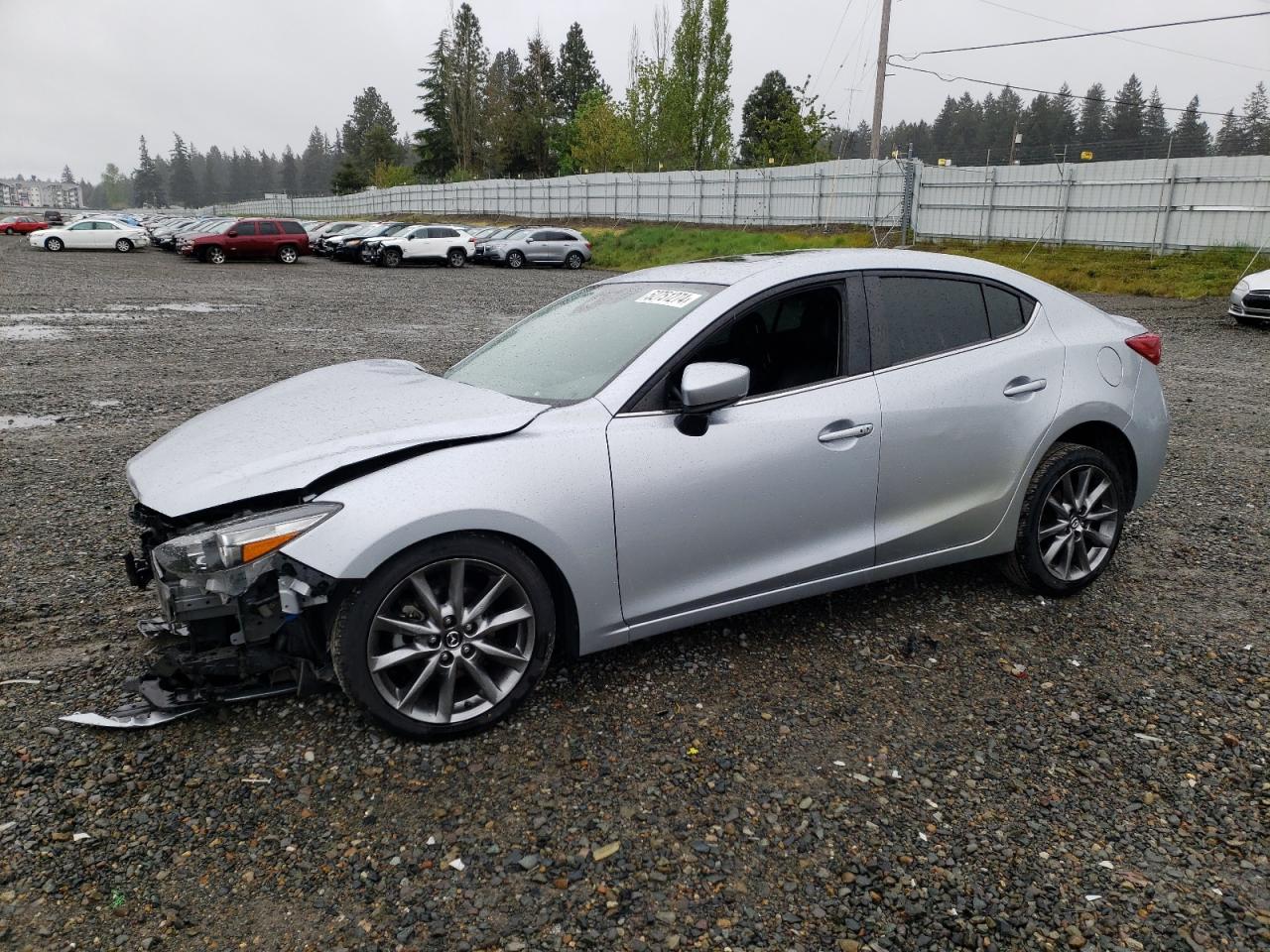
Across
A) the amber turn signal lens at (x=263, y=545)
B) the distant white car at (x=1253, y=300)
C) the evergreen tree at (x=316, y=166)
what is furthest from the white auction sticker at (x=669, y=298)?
the evergreen tree at (x=316, y=166)

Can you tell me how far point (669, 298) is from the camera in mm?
3838

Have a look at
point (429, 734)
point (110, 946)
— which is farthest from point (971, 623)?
point (110, 946)

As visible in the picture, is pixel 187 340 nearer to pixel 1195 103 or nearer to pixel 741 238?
pixel 741 238

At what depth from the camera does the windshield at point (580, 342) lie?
3.55 metres

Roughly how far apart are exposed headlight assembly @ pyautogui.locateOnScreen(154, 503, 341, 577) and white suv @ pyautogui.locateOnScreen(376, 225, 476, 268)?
3187cm

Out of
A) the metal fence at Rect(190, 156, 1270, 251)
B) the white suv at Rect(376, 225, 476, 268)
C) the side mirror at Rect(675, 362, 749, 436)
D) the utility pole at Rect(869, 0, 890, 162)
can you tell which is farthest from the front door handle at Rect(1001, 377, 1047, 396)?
the white suv at Rect(376, 225, 476, 268)

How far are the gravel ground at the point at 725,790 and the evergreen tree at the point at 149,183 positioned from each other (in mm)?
208915

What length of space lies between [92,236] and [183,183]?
161780mm

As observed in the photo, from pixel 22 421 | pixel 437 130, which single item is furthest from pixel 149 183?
pixel 22 421

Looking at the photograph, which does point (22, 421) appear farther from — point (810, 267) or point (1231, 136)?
point (1231, 136)

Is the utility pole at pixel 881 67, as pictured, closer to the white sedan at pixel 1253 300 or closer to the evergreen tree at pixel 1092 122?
the white sedan at pixel 1253 300

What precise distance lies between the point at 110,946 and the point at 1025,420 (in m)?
3.76

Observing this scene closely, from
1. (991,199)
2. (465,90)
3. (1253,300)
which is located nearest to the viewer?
(1253,300)

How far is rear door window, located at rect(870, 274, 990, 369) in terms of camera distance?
386 cm
